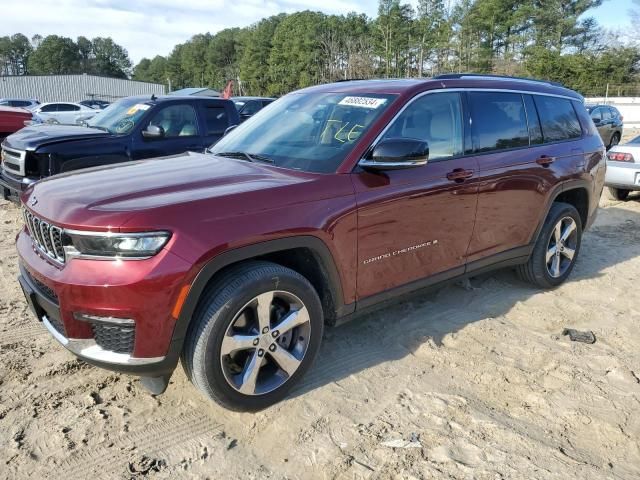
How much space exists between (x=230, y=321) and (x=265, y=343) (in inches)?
11.2

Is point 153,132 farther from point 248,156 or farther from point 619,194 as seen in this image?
point 619,194

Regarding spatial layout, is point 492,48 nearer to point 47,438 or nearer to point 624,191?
point 624,191

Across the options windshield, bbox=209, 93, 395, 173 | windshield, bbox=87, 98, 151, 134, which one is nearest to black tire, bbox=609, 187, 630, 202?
windshield, bbox=209, 93, 395, 173

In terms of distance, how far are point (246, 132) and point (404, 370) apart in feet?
6.72

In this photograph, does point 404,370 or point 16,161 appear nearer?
point 404,370

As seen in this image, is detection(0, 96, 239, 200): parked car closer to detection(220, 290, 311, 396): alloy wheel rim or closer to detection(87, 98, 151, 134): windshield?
detection(87, 98, 151, 134): windshield

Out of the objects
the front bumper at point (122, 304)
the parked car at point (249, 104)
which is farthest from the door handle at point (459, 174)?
the parked car at point (249, 104)

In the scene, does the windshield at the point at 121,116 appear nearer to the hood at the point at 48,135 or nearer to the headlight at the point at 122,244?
the hood at the point at 48,135

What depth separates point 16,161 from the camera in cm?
630

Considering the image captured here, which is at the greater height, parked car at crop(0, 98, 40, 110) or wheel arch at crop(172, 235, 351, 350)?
parked car at crop(0, 98, 40, 110)

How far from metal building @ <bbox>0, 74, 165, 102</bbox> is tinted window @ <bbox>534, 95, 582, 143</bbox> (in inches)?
1838

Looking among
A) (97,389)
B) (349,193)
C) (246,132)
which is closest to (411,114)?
(349,193)

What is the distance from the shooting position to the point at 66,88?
49688 millimetres

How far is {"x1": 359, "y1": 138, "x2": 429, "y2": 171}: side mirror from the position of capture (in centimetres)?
297
